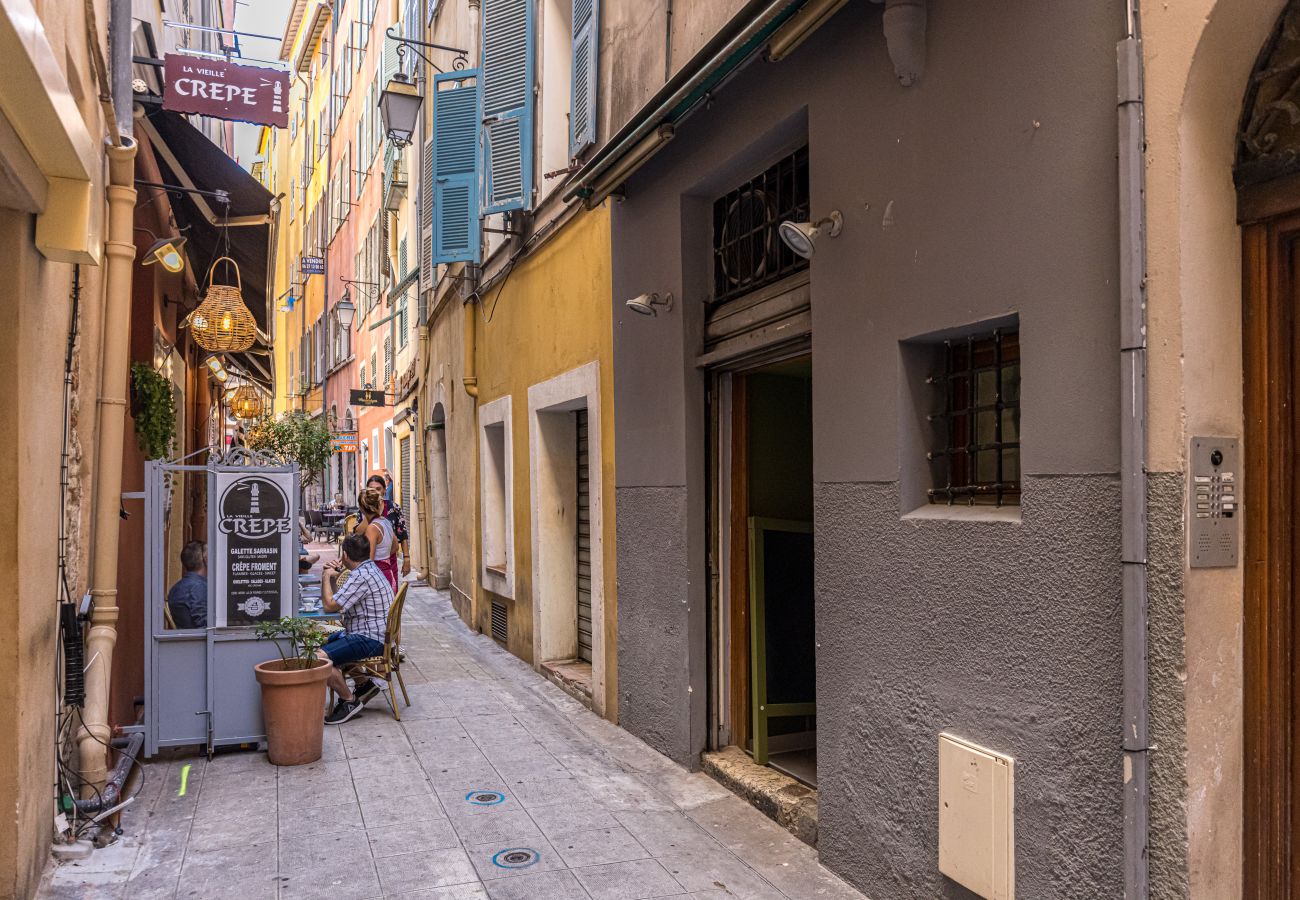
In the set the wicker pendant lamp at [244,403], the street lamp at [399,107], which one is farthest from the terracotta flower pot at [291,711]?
the wicker pendant lamp at [244,403]

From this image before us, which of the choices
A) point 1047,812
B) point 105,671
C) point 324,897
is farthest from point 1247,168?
point 105,671

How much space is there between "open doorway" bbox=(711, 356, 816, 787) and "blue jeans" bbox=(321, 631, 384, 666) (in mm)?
2927

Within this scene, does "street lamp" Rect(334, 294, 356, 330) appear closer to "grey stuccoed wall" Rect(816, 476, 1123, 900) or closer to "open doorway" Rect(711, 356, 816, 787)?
"open doorway" Rect(711, 356, 816, 787)

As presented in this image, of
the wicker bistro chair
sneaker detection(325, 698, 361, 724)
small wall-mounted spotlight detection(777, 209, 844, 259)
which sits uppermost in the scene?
small wall-mounted spotlight detection(777, 209, 844, 259)

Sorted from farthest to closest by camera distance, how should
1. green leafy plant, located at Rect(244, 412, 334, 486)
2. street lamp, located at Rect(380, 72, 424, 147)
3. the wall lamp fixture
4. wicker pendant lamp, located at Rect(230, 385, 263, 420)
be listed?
green leafy plant, located at Rect(244, 412, 334, 486)
wicker pendant lamp, located at Rect(230, 385, 263, 420)
street lamp, located at Rect(380, 72, 424, 147)
the wall lamp fixture

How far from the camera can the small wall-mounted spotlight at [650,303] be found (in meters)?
6.34

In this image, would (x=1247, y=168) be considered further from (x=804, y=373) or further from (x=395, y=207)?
(x=395, y=207)

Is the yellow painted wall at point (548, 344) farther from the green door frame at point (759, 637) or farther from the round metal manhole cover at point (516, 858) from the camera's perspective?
the round metal manhole cover at point (516, 858)

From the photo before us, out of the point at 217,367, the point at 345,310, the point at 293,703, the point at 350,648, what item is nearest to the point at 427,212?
the point at 217,367

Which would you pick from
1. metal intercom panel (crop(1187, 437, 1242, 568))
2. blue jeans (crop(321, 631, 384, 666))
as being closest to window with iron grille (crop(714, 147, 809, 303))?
metal intercom panel (crop(1187, 437, 1242, 568))

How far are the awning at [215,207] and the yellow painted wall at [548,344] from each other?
2344 millimetres

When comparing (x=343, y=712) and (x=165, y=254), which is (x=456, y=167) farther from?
(x=343, y=712)

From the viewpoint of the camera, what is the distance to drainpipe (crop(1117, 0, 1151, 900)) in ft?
9.64

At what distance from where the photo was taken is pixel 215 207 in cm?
891
